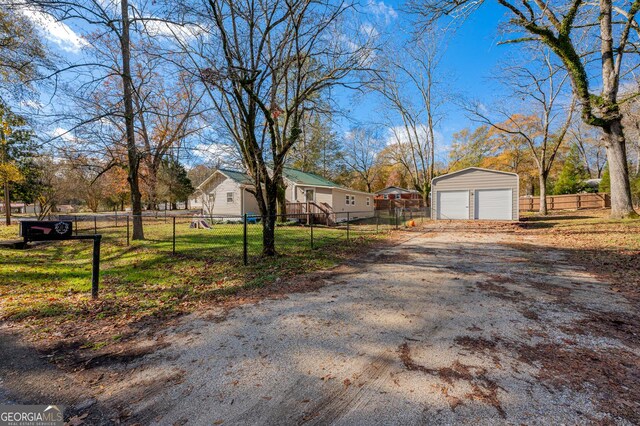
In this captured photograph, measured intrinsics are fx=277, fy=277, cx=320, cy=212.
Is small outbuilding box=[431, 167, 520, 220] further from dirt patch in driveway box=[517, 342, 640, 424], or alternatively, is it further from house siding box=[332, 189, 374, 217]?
dirt patch in driveway box=[517, 342, 640, 424]

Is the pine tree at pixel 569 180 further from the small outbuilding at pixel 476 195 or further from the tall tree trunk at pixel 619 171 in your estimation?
the tall tree trunk at pixel 619 171

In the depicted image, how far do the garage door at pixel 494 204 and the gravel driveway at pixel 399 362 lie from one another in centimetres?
1418

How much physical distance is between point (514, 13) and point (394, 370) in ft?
44.8

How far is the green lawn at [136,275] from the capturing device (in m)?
4.04

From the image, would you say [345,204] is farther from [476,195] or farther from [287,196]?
[476,195]

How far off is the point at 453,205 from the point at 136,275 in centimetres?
1811

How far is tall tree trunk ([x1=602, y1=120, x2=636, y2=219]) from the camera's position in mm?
11109

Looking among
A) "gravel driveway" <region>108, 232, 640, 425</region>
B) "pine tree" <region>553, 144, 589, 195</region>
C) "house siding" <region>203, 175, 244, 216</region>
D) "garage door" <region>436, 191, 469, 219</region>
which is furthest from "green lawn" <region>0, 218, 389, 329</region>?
"pine tree" <region>553, 144, 589, 195</region>

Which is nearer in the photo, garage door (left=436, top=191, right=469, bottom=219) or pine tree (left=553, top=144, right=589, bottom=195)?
garage door (left=436, top=191, right=469, bottom=219)

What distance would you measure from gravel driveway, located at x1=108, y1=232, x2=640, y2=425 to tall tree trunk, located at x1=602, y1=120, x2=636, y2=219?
1030 centimetres

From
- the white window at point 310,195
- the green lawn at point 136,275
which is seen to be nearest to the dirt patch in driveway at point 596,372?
the green lawn at point 136,275

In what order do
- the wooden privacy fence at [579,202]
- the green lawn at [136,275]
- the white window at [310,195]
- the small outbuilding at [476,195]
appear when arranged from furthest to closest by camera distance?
the wooden privacy fence at [579,202] → the white window at [310,195] → the small outbuilding at [476,195] → the green lawn at [136,275]

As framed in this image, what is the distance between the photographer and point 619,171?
11.2 meters

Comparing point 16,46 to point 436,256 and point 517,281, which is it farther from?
point 517,281
